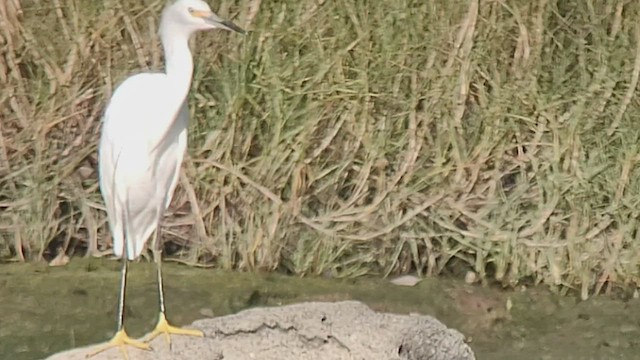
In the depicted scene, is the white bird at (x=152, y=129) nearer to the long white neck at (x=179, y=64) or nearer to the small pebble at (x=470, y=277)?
the long white neck at (x=179, y=64)

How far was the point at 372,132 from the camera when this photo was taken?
4.19 meters

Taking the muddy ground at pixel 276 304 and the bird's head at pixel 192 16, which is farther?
the muddy ground at pixel 276 304

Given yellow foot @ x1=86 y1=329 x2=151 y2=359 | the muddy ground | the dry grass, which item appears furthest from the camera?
the dry grass

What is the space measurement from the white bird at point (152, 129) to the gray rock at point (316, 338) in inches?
9.0

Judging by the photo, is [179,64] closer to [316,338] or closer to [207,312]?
[316,338]

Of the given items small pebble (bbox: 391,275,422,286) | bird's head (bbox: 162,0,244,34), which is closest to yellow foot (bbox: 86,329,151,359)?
bird's head (bbox: 162,0,244,34)

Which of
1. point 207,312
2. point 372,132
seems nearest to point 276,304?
point 207,312

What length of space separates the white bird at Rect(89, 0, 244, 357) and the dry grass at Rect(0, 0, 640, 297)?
98 centimetres

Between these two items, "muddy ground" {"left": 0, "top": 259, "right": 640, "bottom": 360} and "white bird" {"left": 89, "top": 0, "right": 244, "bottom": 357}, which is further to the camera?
"muddy ground" {"left": 0, "top": 259, "right": 640, "bottom": 360}

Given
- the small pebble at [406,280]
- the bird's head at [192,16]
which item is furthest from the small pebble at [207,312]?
the bird's head at [192,16]

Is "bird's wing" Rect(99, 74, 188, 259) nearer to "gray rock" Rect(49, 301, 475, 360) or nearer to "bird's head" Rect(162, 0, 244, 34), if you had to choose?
"bird's head" Rect(162, 0, 244, 34)

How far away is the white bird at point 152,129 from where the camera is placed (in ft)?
9.86

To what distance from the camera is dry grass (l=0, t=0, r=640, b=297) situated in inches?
163

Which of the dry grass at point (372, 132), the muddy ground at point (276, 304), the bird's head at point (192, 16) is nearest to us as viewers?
the bird's head at point (192, 16)
